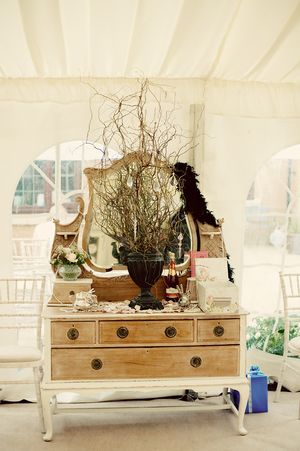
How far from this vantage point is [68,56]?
162 inches

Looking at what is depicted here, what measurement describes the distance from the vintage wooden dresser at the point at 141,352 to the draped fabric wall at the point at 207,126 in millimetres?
1234

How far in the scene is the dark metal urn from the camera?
383cm

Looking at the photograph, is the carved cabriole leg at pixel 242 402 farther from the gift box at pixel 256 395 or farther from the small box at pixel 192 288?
the small box at pixel 192 288

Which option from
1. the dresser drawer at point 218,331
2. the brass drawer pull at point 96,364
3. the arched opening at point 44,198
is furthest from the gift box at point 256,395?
the arched opening at point 44,198

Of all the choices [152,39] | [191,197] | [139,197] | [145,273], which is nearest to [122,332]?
[145,273]

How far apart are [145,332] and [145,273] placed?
1.24 feet

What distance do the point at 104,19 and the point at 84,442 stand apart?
260 cm

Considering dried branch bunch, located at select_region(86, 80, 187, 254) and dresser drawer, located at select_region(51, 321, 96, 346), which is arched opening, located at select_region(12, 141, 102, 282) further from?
dresser drawer, located at select_region(51, 321, 96, 346)

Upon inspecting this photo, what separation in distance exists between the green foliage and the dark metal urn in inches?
62.5

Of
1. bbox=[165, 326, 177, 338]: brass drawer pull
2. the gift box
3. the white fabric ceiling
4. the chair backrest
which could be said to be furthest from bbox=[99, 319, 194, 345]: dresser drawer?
the white fabric ceiling

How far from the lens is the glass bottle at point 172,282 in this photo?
408 cm

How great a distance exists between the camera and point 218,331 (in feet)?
12.5

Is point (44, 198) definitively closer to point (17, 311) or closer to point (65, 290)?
point (17, 311)

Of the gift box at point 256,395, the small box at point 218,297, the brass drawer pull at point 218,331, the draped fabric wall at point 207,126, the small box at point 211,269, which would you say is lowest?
the gift box at point 256,395
